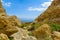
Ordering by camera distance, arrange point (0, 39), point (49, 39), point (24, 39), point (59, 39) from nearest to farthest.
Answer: point (0, 39) < point (24, 39) < point (49, 39) < point (59, 39)

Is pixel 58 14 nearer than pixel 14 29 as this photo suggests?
No

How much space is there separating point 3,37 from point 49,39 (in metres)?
2.94

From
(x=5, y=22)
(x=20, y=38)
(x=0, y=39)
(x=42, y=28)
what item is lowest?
(x=0, y=39)

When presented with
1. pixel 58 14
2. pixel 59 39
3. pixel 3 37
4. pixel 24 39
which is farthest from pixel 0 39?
pixel 58 14

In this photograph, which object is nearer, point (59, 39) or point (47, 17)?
point (59, 39)

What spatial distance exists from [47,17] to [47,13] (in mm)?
417

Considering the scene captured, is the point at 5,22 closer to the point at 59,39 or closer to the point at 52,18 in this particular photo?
the point at 59,39

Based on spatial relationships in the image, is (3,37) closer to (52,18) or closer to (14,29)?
(14,29)

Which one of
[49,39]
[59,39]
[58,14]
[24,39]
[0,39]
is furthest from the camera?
[58,14]

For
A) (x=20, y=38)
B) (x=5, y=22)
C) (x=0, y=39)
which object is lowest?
(x=0, y=39)

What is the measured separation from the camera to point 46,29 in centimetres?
1026

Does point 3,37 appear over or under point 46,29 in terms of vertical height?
under

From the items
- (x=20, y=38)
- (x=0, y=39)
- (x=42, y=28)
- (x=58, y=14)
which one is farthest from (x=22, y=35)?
(x=58, y=14)

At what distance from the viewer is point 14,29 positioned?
10.9 meters
